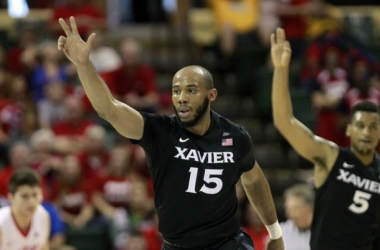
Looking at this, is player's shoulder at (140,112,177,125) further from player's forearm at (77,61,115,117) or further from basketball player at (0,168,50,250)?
basketball player at (0,168,50,250)

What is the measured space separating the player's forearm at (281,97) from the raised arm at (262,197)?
98cm

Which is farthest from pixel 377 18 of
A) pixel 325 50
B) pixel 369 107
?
pixel 369 107

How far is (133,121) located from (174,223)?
0.69m

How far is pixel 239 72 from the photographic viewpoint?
43.5 feet

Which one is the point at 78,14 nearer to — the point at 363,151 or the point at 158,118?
the point at 363,151

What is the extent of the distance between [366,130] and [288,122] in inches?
23.2

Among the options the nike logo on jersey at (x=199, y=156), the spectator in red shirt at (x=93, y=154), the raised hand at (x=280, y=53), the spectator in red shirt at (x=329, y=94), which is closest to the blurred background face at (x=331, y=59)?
the spectator in red shirt at (x=329, y=94)

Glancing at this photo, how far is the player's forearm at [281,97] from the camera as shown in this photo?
653 centimetres

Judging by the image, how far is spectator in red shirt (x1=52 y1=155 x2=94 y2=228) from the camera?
34.6 ft

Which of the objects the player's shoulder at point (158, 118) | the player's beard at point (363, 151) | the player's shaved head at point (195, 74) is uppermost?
the player's shaved head at point (195, 74)

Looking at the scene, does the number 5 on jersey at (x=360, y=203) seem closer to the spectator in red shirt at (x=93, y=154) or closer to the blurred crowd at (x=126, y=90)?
the blurred crowd at (x=126, y=90)

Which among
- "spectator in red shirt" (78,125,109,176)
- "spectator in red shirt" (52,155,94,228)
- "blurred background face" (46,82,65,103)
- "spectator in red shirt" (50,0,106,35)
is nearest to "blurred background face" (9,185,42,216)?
"spectator in red shirt" (52,155,94,228)

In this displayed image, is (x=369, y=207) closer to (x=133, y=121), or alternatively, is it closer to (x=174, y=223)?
(x=174, y=223)

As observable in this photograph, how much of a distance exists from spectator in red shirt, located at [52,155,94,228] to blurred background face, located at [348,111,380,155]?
4657 mm
